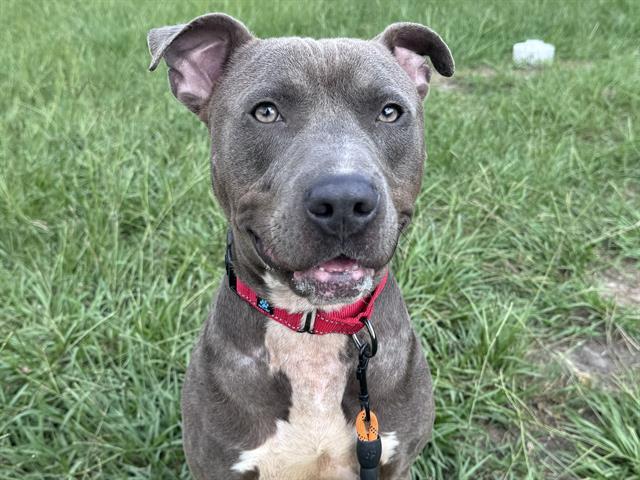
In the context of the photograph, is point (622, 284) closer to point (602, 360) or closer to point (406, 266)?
point (602, 360)

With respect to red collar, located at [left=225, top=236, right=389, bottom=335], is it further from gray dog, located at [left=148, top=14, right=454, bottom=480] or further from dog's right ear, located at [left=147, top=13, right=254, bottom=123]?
dog's right ear, located at [left=147, top=13, right=254, bottom=123]

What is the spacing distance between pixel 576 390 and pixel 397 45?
180cm

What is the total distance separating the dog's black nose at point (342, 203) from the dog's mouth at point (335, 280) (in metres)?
0.15

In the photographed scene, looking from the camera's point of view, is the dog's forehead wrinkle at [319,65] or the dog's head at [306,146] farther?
the dog's forehead wrinkle at [319,65]

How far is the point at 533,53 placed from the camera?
698 centimetres

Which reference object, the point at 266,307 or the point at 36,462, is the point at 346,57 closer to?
the point at 266,307

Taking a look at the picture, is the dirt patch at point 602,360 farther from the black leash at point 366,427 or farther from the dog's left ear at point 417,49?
the dog's left ear at point 417,49

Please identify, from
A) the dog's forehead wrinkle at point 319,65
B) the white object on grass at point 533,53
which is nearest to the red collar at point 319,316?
the dog's forehead wrinkle at point 319,65

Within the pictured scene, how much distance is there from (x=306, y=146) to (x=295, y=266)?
342mm

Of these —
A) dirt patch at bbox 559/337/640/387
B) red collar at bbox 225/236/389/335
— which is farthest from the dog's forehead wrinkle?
dirt patch at bbox 559/337/640/387

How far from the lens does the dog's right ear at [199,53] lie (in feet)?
7.30

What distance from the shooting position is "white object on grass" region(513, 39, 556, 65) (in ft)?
22.9

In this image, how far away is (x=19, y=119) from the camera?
4.98m

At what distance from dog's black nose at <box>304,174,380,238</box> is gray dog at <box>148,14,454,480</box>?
2.2 inches
